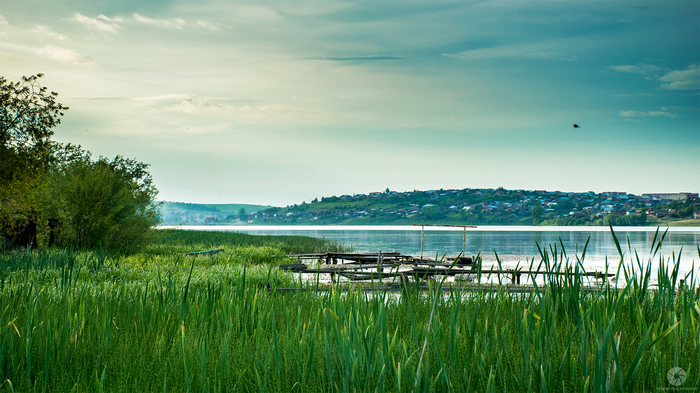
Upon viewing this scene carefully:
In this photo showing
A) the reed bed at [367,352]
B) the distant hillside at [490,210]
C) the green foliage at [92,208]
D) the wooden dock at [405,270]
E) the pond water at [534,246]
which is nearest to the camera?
the reed bed at [367,352]

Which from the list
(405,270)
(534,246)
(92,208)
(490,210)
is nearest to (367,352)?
(405,270)

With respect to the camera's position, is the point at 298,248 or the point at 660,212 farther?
the point at 660,212

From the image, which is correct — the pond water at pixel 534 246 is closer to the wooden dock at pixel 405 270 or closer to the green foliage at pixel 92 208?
the wooden dock at pixel 405 270

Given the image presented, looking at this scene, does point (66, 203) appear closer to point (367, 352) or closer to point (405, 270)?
point (405, 270)

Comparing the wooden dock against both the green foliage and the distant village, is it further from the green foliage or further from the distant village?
the distant village

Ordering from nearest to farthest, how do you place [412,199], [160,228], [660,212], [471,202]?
1. [160,228]
2. [660,212]
3. [471,202]
4. [412,199]

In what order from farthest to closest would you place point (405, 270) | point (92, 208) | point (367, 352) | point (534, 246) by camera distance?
point (534, 246) → point (92, 208) → point (405, 270) → point (367, 352)

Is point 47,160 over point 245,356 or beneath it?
over

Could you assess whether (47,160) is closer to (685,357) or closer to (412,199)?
(685,357)

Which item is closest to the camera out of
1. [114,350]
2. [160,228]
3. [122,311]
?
[114,350]

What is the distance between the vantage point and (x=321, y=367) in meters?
2.80

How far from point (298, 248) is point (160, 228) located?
8.42 meters

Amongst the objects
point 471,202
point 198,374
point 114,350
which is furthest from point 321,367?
point 471,202

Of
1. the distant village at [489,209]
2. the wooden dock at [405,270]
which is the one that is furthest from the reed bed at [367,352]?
the distant village at [489,209]
